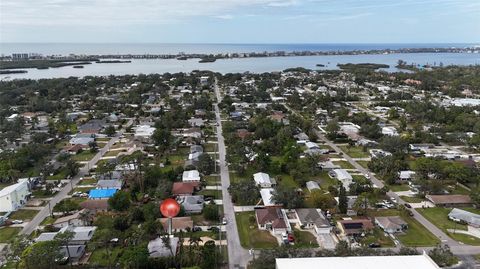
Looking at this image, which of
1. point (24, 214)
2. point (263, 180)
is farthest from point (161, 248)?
point (24, 214)

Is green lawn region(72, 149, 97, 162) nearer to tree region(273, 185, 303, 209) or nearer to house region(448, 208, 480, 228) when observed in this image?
tree region(273, 185, 303, 209)

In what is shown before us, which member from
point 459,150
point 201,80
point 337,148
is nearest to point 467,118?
point 459,150

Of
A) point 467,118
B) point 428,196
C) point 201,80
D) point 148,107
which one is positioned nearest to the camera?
point 428,196

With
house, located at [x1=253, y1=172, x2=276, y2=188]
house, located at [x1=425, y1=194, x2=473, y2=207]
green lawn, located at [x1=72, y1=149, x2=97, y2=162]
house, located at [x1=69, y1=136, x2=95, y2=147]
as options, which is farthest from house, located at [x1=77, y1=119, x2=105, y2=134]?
house, located at [x1=425, y1=194, x2=473, y2=207]

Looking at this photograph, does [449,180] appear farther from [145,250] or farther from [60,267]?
[60,267]

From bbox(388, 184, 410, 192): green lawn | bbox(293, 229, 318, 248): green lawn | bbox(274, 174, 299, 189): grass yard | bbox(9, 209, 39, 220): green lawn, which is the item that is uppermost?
bbox(274, 174, 299, 189): grass yard

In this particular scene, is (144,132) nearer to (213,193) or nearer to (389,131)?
(213,193)
